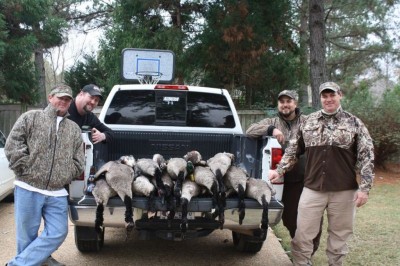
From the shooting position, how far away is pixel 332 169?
178 inches

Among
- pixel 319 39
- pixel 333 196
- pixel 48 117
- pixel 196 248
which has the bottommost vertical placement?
pixel 196 248

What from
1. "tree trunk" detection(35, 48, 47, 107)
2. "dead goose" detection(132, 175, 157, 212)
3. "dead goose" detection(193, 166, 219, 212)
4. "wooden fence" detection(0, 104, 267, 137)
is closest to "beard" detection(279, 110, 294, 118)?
"dead goose" detection(193, 166, 219, 212)

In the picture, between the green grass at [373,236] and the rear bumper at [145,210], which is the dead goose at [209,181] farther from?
the green grass at [373,236]

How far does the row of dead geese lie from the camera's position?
4090 mm

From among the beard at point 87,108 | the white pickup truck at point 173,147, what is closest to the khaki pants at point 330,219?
the white pickup truck at point 173,147

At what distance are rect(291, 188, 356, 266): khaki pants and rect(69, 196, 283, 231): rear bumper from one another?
17.4 inches

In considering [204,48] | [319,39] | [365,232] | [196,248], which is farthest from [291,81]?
[196,248]

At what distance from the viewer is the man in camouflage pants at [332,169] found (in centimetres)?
449

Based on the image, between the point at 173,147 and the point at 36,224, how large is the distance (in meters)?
1.91

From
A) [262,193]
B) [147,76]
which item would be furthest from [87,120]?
[147,76]

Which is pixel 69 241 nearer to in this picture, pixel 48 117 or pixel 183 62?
pixel 48 117

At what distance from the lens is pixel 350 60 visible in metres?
21.0

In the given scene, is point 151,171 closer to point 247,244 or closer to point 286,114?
point 286,114

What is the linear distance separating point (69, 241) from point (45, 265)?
3.60ft
